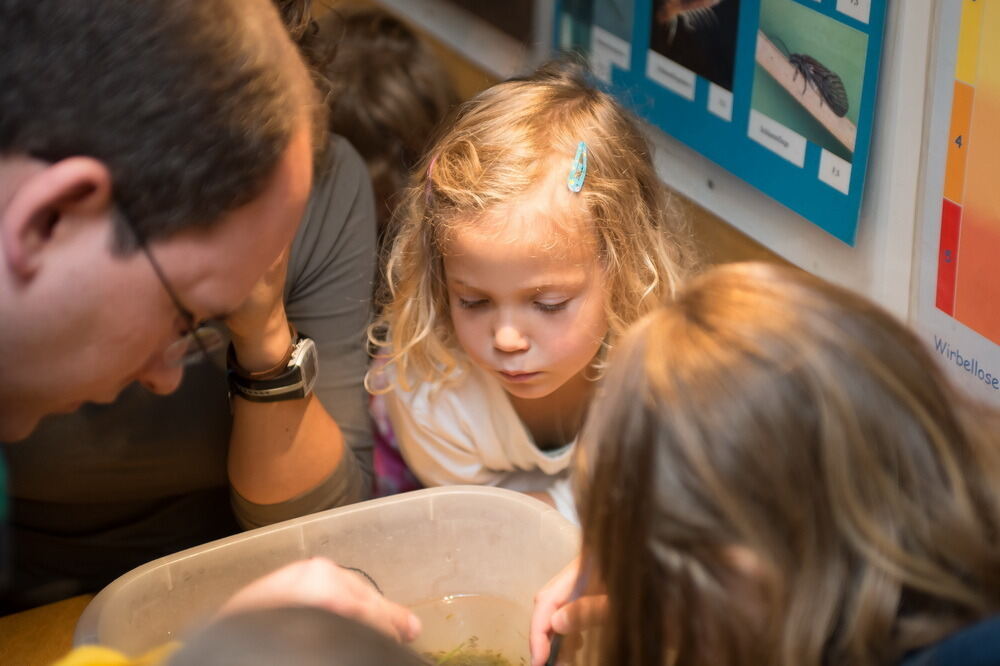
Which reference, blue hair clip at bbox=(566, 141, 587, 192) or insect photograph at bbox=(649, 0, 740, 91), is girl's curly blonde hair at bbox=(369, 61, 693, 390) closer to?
blue hair clip at bbox=(566, 141, 587, 192)

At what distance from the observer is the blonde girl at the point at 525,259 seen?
4.00ft

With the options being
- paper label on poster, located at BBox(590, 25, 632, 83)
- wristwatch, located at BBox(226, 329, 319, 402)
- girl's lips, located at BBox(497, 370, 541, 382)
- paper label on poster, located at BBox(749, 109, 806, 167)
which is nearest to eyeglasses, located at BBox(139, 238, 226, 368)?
wristwatch, located at BBox(226, 329, 319, 402)

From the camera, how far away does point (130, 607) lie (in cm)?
102

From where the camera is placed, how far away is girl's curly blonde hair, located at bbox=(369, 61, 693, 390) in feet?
4.07

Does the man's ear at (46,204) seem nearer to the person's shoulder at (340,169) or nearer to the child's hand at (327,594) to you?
the child's hand at (327,594)

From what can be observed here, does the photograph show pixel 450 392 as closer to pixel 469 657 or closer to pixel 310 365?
pixel 310 365

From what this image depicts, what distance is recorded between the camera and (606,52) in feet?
5.50

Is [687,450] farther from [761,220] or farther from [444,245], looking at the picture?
[761,220]

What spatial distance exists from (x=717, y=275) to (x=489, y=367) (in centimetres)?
55

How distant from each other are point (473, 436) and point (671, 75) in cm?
57

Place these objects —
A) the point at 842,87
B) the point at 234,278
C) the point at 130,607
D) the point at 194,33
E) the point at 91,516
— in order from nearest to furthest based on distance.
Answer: the point at 194,33 < the point at 234,278 < the point at 130,607 < the point at 842,87 < the point at 91,516

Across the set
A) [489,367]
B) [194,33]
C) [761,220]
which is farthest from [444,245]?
[194,33]

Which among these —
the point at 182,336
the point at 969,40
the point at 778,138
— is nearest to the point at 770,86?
the point at 778,138

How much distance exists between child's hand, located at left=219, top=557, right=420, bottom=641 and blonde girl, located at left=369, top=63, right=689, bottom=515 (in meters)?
0.38
